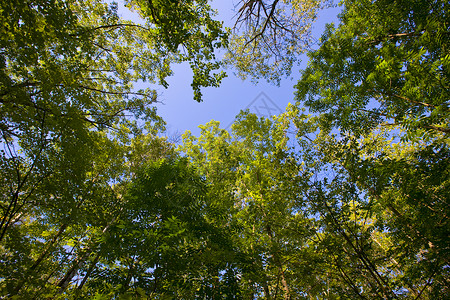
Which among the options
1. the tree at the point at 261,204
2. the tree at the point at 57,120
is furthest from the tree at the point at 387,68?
the tree at the point at 57,120

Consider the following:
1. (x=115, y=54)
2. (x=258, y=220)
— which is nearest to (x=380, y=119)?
(x=258, y=220)

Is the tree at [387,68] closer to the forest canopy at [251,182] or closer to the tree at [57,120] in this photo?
the forest canopy at [251,182]

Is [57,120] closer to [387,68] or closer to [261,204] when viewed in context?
[261,204]

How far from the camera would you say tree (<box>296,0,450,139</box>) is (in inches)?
152

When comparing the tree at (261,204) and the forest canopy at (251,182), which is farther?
the tree at (261,204)

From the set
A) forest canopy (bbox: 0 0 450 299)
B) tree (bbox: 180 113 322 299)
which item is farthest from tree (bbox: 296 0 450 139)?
tree (bbox: 180 113 322 299)

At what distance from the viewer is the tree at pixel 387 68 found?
3.86 m

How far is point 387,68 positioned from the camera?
4.28 metres

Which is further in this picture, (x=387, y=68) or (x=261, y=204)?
(x=261, y=204)

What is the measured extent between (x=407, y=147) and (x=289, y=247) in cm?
1304

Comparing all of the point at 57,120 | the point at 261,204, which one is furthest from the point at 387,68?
the point at 57,120

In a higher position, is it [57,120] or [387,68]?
Answer: [387,68]

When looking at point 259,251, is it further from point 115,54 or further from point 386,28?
point 115,54

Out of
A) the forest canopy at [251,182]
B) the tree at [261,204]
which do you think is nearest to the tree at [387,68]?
the forest canopy at [251,182]
